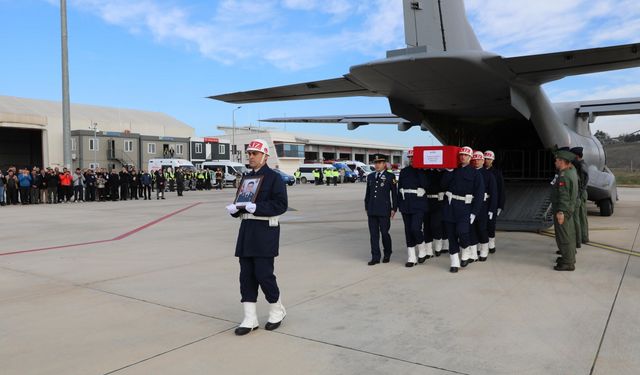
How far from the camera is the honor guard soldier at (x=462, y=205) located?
6.78 m

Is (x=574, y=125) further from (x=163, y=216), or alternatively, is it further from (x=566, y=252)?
(x=163, y=216)

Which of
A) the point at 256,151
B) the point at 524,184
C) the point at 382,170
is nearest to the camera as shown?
the point at 256,151

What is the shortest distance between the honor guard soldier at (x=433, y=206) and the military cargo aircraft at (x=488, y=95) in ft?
5.70

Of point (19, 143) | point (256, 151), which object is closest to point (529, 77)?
point (256, 151)

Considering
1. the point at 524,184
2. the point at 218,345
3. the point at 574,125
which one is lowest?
the point at 218,345

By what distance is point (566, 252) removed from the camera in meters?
6.63

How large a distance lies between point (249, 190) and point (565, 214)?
15.9 ft

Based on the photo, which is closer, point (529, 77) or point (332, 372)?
point (332, 372)

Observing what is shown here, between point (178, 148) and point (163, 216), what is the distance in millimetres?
38056

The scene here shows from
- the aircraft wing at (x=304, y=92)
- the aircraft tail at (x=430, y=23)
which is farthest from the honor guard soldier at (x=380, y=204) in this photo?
the aircraft tail at (x=430, y=23)

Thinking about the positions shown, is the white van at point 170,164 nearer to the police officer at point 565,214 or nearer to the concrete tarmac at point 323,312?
the concrete tarmac at point 323,312

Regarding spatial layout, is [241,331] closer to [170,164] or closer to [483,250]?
[483,250]

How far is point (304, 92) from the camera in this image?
9.67 m

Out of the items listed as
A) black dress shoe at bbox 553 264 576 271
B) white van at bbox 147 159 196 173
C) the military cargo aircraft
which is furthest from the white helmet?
white van at bbox 147 159 196 173
